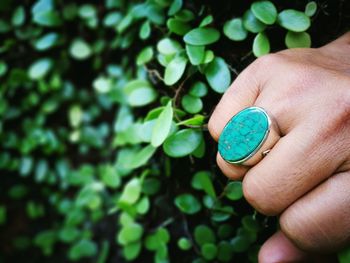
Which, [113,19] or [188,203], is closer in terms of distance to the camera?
[188,203]

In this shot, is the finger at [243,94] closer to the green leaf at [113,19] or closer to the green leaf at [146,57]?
the green leaf at [146,57]

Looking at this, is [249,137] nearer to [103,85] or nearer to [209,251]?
[209,251]

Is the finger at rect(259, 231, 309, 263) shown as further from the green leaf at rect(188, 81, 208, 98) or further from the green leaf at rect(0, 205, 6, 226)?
the green leaf at rect(0, 205, 6, 226)

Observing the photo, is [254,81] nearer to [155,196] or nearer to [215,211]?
[215,211]

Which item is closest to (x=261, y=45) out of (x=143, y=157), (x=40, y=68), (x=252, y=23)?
(x=252, y=23)

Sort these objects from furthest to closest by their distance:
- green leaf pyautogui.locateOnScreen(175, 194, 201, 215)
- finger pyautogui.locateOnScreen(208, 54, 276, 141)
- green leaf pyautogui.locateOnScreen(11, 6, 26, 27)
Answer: green leaf pyautogui.locateOnScreen(11, 6, 26, 27) < green leaf pyautogui.locateOnScreen(175, 194, 201, 215) < finger pyautogui.locateOnScreen(208, 54, 276, 141)

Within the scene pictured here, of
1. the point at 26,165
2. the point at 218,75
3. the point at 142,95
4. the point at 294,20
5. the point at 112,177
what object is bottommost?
the point at 26,165

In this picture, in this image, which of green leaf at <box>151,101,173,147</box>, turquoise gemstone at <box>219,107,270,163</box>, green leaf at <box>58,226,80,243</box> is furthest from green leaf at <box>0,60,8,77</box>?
turquoise gemstone at <box>219,107,270,163</box>
